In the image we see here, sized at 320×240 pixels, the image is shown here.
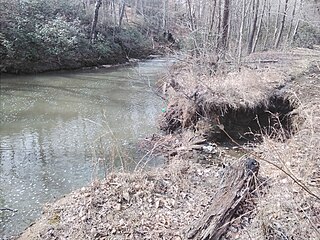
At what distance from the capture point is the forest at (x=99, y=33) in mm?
12848

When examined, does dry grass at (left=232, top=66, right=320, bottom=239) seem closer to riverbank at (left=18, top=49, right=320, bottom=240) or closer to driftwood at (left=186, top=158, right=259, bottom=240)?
riverbank at (left=18, top=49, right=320, bottom=240)

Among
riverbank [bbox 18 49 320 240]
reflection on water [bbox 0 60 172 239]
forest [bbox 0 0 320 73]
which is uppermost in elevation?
forest [bbox 0 0 320 73]

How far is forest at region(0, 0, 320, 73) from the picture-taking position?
42.2 feet

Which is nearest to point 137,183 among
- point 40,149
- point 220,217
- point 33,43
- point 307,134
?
point 220,217

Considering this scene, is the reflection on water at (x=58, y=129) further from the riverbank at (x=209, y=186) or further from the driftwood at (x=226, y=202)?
the driftwood at (x=226, y=202)

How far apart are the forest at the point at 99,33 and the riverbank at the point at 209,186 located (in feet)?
8.53

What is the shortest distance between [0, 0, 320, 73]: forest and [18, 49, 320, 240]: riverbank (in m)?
2.60

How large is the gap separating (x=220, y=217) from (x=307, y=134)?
285 cm

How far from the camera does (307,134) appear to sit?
19.1 feet

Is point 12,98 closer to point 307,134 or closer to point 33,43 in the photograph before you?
point 33,43

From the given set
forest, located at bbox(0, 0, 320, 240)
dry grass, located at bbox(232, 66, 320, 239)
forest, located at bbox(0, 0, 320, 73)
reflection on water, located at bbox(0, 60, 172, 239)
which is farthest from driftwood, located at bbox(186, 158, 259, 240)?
forest, located at bbox(0, 0, 320, 73)

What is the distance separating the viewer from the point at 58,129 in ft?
29.4

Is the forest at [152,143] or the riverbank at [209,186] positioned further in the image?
the forest at [152,143]

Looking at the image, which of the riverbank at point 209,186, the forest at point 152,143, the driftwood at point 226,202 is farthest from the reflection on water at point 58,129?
the driftwood at point 226,202
